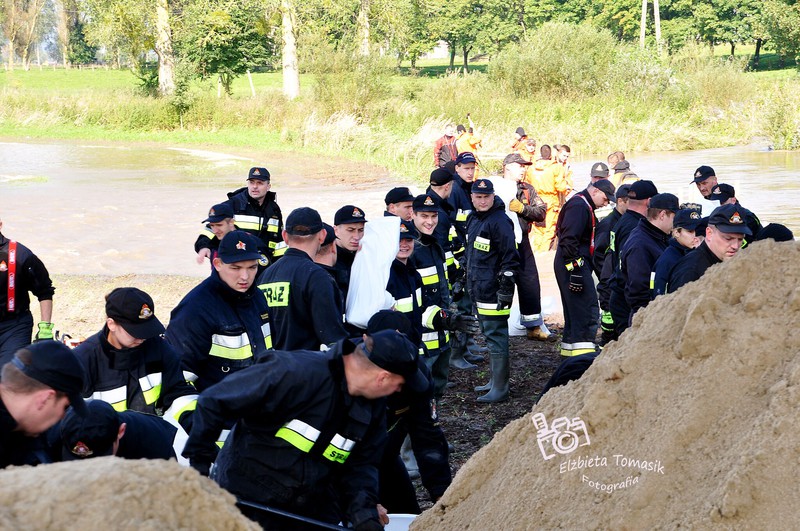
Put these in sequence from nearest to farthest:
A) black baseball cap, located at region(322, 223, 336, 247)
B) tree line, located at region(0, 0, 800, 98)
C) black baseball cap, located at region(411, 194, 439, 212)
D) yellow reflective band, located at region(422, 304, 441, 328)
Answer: black baseball cap, located at region(322, 223, 336, 247) → yellow reflective band, located at region(422, 304, 441, 328) → black baseball cap, located at region(411, 194, 439, 212) → tree line, located at region(0, 0, 800, 98)

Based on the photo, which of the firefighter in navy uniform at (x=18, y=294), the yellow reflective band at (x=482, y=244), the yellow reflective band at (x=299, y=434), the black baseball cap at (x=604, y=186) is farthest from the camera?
the black baseball cap at (x=604, y=186)

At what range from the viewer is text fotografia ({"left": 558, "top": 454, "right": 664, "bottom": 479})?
351cm

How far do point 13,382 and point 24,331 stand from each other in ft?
13.5

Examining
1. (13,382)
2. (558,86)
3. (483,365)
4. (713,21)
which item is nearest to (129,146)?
(558,86)

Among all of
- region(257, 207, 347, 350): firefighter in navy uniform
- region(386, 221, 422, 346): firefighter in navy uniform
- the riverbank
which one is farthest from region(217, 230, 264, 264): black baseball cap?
the riverbank

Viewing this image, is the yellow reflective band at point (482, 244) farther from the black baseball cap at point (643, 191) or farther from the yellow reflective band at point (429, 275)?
the black baseball cap at point (643, 191)

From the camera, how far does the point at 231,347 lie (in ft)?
18.7

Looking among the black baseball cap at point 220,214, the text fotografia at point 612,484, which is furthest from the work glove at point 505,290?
the text fotografia at point 612,484

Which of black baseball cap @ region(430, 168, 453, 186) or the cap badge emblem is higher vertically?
black baseball cap @ region(430, 168, 453, 186)

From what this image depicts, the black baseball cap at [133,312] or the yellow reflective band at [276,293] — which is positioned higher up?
the black baseball cap at [133,312]

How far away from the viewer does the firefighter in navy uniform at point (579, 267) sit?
9.34 m

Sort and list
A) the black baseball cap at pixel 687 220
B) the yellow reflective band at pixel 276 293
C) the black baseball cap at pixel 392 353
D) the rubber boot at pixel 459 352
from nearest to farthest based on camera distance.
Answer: the black baseball cap at pixel 392 353 < the yellow reflective band at pixel 276 293 < the black baseball cap at pixel 687 220 < the rubber boot at pixel 459 352

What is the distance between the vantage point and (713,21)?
7500cm

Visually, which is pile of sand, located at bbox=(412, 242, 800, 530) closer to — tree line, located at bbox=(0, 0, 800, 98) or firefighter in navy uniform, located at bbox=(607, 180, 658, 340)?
firefighter in navy uniform, located at bbox=(607, 180, 658, 340)
